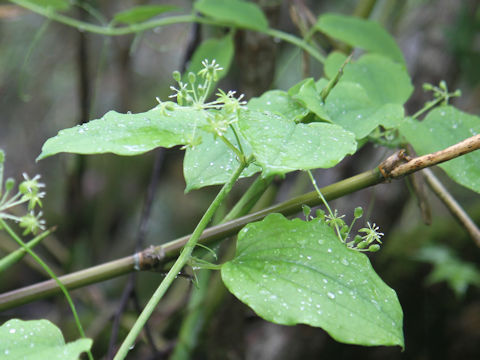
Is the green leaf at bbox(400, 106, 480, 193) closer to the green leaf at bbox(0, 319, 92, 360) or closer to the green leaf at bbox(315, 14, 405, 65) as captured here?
the green leaf at bbox(315, 14, 405, 65)

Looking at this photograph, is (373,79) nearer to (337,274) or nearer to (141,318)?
(337,274)

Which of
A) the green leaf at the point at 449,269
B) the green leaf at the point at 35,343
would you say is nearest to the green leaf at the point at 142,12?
the green leaf at the point at 35,343

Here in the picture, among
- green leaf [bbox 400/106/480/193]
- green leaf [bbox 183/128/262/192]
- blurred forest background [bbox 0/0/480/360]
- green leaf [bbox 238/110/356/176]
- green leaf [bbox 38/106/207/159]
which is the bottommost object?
blurred forest background [bbox 0/0/480/360]

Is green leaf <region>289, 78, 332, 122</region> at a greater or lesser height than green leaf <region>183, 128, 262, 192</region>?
greater

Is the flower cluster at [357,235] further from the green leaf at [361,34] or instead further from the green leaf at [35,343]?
the green leaf at [361,34]

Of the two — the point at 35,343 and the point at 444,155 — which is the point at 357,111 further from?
the point at 35,343

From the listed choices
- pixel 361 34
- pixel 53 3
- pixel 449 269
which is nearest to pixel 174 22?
pixel 53 3

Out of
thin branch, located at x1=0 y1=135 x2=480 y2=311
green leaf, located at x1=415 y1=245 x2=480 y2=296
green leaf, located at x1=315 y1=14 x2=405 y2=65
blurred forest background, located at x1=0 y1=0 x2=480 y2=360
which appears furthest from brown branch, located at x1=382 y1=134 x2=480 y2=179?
green leaf, located at x1=415 y1=245 x2=480 y2=296
